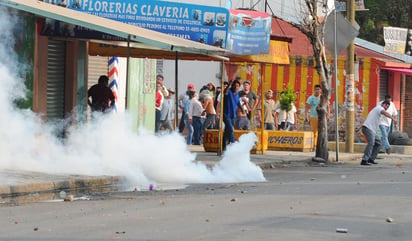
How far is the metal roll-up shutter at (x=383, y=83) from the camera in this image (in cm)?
3447

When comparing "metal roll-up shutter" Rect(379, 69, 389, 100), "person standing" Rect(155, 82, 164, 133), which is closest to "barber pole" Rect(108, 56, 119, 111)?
"person standing" Rect(155, 82, 164, 133)

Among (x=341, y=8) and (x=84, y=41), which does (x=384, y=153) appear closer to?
(x=341, y=8)

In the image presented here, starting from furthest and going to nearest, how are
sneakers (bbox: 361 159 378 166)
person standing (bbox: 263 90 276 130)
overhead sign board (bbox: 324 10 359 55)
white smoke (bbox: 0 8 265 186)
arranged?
person standing (bbox: 263 90 276 130) < overhead sign board (bbox: 324 10 359 55) < sneakers (bbox: 361 159 378 166) < white smoke (bbox: 0 8 265 186)

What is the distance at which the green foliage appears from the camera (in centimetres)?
2878

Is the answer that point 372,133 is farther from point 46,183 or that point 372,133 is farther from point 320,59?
point 46,183

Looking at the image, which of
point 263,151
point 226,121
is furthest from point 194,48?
point 263,151

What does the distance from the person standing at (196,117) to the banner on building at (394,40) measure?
10.9 meters

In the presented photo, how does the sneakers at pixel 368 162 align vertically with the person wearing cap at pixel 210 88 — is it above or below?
below

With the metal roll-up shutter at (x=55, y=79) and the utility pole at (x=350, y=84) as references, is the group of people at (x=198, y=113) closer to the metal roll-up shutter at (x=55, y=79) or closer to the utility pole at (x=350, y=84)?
the utility pole at (x=350, y=84)

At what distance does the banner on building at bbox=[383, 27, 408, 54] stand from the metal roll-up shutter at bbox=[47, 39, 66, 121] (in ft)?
59.4

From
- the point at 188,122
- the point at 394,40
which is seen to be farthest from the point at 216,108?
the point at 394,40

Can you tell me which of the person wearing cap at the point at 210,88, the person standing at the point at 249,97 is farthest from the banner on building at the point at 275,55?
the person wearing cap at the point at 210,88

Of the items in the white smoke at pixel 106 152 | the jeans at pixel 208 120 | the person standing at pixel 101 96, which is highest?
the person standing at pixel 101 96

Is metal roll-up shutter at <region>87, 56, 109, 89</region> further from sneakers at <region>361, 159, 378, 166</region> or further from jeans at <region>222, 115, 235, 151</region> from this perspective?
sneakers at <region>361, 159, 378, 166</region>
